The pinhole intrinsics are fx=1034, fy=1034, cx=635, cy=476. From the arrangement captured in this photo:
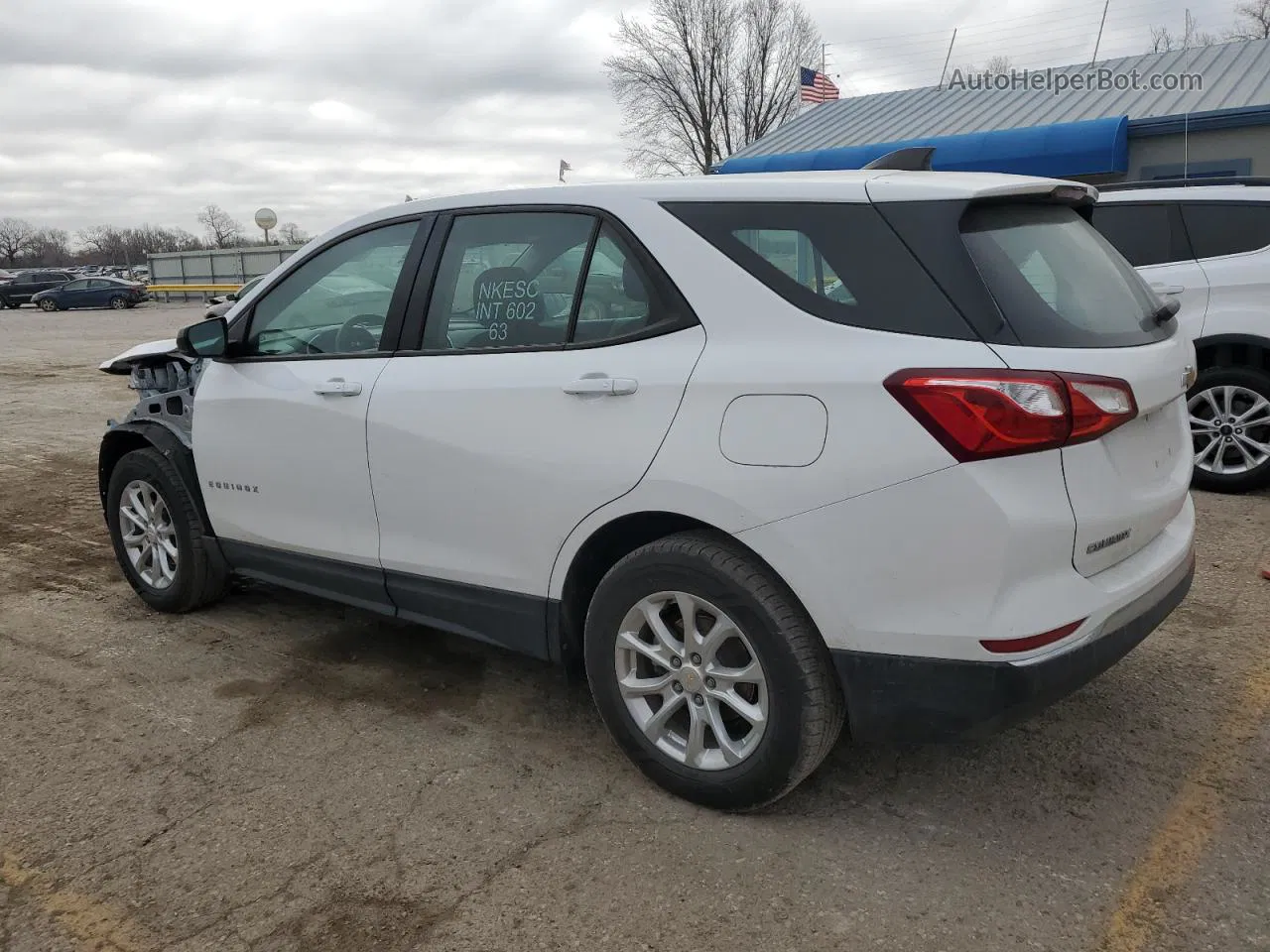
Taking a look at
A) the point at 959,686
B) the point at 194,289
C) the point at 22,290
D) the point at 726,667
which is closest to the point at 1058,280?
the point at 959,686

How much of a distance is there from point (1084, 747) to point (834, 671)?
1.13 meters

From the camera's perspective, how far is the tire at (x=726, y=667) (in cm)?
263

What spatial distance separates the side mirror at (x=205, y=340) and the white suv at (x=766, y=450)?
553 millimetres

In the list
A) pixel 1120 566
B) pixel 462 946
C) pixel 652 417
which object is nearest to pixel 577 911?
pixel 462 946

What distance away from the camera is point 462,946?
2.40 metres

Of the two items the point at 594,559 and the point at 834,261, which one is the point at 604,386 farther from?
the point at 834,261

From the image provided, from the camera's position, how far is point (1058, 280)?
9.05ft

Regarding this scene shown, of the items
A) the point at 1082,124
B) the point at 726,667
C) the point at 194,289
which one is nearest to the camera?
the point at 726,667

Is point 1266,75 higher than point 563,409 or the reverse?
higher

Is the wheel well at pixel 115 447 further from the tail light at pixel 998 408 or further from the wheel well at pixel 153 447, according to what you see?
the tail light at pixel 998 408

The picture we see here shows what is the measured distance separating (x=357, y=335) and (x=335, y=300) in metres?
0.27

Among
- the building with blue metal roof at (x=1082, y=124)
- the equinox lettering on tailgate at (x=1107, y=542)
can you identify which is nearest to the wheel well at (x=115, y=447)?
the equinox lettering on tailgate at (x=1107, y=542)

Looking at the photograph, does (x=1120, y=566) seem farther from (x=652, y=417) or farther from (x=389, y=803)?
(x=389, y=803)

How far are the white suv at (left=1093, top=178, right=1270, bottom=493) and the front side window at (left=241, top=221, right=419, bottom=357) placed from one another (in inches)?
188
